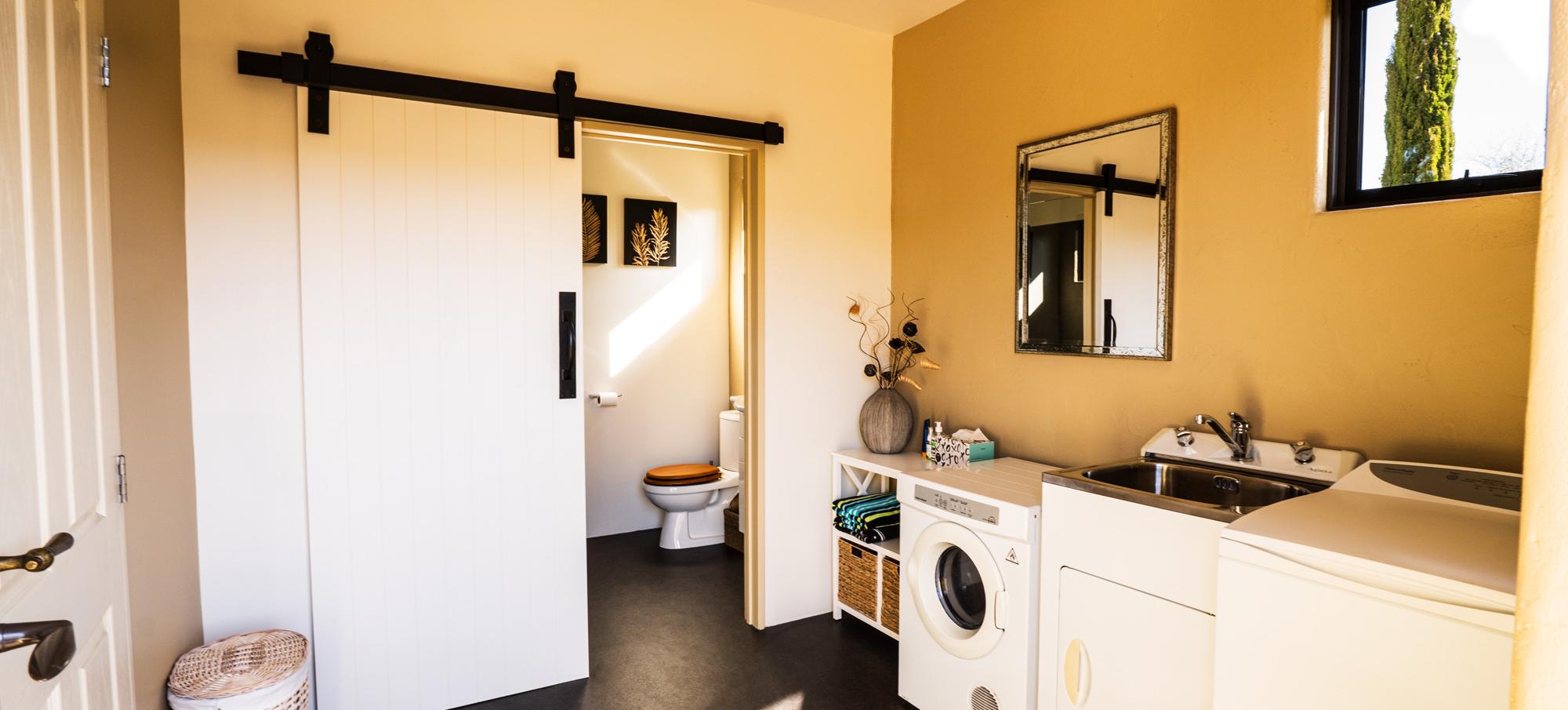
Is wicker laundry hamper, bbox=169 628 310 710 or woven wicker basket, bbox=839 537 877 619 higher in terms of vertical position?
wicker laundry hamper, bbox=169 628 310 710

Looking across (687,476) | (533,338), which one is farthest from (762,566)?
(533,338)

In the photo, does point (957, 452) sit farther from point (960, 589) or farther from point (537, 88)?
point (537, 88)

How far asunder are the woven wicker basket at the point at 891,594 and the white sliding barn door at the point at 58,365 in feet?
7.39

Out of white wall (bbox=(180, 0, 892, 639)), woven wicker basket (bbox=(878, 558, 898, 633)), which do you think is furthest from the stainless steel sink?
white wall (bbox=(180, 0, 892, 639))

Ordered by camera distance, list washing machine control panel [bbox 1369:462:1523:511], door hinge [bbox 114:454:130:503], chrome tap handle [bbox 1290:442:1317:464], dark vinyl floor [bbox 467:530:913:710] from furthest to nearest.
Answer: dark vinyl floor [bbox 467:530:913:710], chrome tap handle [bbox 1290:442:1317:464], washing machine control panel [bbox 1369:462:1523:511], door hinge [bbox 114:454:130:503]

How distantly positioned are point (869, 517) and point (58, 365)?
2.47m

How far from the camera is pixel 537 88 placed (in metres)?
2.71

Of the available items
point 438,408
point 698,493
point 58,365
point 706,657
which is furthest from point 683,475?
point 58,365

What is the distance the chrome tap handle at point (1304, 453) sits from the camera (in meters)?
1.92

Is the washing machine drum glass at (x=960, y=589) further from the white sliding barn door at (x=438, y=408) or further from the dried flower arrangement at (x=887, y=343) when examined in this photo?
the white sliding barn door at (x=438, y=408)

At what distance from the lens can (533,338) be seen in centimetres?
270

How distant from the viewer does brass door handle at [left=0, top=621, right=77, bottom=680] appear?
799mm

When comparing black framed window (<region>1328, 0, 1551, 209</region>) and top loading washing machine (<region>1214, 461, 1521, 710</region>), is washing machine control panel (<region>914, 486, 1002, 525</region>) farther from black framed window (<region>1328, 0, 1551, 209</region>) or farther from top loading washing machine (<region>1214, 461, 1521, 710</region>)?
black framed window (<region>1328, 0, 1551, 209</region>)

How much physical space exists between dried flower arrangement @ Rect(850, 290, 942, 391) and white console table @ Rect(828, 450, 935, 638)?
35 centimetres
